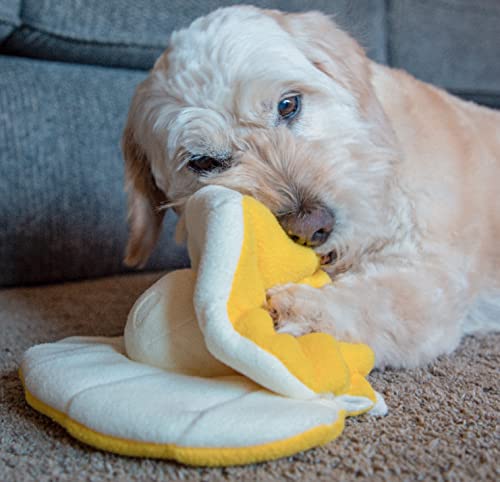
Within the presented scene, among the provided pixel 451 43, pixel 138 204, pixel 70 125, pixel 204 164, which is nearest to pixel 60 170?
pixel 70 125

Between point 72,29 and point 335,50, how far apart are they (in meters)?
0.98

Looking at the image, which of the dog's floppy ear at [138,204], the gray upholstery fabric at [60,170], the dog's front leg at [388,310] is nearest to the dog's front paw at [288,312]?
the dog's front leg at [388,310]

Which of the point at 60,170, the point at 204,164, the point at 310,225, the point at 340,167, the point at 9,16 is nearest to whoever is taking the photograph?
the point at 310,225

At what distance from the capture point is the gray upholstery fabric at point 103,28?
1.90m

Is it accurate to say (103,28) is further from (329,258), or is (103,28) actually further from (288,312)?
(288,312)

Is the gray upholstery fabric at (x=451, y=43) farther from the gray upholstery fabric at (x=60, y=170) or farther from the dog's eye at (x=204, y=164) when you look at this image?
the dog's eye at (x=204, y=164)

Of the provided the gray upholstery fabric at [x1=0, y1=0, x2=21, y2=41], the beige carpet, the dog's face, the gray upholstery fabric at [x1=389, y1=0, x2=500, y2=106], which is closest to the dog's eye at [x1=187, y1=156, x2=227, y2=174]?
the dog's face

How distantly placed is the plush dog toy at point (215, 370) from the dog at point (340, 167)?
4.9 inches

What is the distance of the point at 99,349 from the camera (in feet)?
3.32

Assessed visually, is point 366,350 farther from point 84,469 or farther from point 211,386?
point 84,469

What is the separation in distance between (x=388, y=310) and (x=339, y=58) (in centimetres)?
61

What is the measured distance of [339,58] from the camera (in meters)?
1.39

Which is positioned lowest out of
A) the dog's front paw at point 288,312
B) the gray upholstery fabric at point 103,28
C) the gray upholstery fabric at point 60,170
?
the gray upholstery fabric at point 60,170

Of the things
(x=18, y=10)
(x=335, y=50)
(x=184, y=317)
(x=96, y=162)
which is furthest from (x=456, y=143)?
(x=18, y=10)
